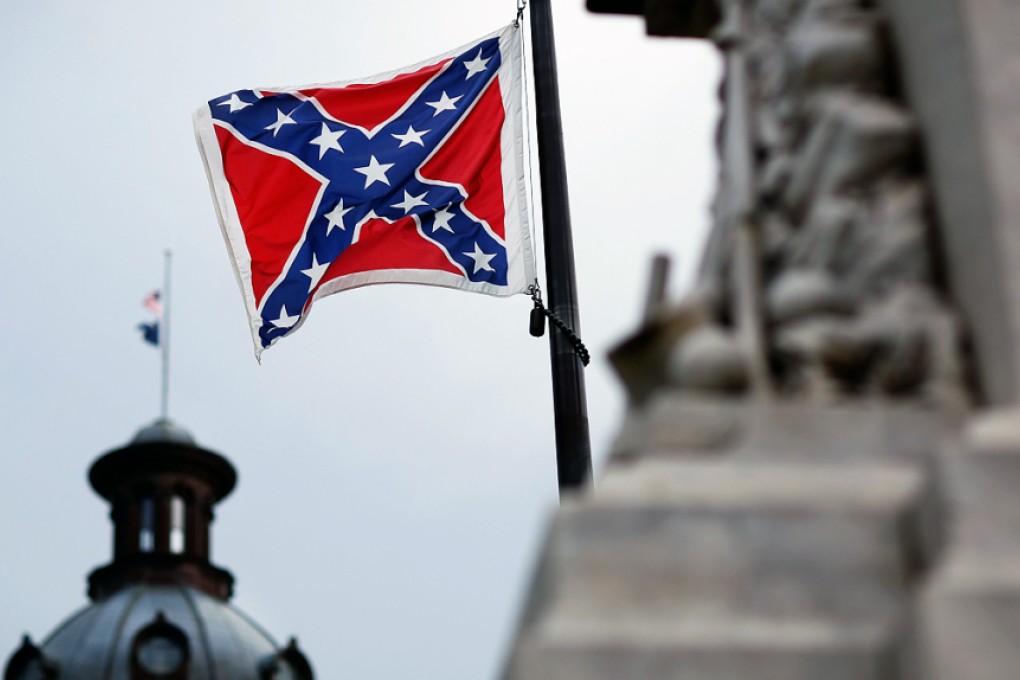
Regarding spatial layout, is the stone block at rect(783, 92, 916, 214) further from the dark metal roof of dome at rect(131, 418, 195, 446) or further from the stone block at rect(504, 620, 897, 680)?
the dark metal roof of dome at rect(131, 418, 195, 446)

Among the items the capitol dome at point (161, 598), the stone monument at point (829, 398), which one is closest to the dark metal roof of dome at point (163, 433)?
the capitol dome at point (161, 598)

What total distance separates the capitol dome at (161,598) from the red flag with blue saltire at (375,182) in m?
52.9

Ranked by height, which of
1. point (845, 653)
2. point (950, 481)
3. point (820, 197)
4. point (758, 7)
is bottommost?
point (845, 653)

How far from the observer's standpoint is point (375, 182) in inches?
613

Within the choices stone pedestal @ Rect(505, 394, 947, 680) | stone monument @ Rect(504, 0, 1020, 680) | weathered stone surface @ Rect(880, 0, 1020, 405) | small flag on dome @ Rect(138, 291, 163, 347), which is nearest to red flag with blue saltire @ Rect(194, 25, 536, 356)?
stone monument @ Rect(504, 0, 1020, 680)

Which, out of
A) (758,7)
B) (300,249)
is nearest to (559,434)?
(300,249)

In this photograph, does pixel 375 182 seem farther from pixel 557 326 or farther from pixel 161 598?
pixel 161 598

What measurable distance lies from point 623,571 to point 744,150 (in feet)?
5.86

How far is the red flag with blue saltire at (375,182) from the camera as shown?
15375mm

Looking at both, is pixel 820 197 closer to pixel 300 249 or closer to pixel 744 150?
pixel 744 150

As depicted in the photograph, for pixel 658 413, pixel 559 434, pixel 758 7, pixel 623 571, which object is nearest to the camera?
pixel 623 571

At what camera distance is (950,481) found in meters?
4.91

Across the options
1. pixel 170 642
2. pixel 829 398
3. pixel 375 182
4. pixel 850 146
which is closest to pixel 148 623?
pixel 170 642

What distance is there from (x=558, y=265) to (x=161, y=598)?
196ft
